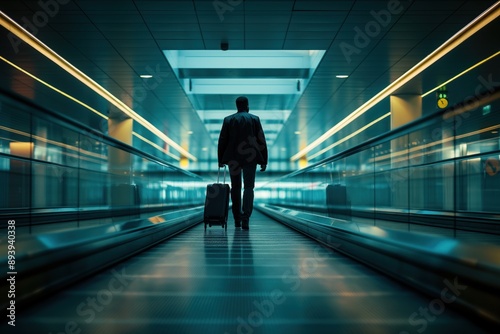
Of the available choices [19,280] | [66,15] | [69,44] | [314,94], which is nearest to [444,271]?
[19,280]

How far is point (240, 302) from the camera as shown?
282 centimetres

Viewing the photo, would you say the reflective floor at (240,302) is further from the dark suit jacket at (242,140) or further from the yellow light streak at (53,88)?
the yellow light streak at (53,88)

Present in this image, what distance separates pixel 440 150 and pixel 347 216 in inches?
77.3

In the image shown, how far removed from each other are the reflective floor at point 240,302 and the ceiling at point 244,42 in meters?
5.05

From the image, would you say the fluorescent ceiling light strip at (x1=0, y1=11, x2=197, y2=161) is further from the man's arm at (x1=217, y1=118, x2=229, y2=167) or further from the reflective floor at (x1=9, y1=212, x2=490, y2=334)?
the reflective floor at (x1=9, y1=212, x2=490, y2=334)

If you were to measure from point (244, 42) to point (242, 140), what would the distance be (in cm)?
391

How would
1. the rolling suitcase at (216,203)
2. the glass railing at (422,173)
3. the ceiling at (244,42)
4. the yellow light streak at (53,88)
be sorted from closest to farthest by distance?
the glass railing at (422,173)
the rolling suitcase at (216,203)
the ceiling at (244,42)
the yellow light streak at (53,88)

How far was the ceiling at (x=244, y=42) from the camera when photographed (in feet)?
27.5

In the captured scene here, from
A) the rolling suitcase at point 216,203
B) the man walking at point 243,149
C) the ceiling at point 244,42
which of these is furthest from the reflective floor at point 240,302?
the ceiling at point 244,42

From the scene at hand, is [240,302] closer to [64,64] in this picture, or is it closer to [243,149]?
[243,149]

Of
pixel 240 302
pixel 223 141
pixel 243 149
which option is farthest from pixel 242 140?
pixel 240 302

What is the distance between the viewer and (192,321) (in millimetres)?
2408

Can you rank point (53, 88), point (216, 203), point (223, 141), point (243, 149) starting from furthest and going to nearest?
1. point (53, 88)
2. point (216, 203)
3. point (223, 141)
4. point (243, 149)

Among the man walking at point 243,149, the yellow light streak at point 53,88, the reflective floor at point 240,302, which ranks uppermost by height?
the yellow light streak at point 53,88
